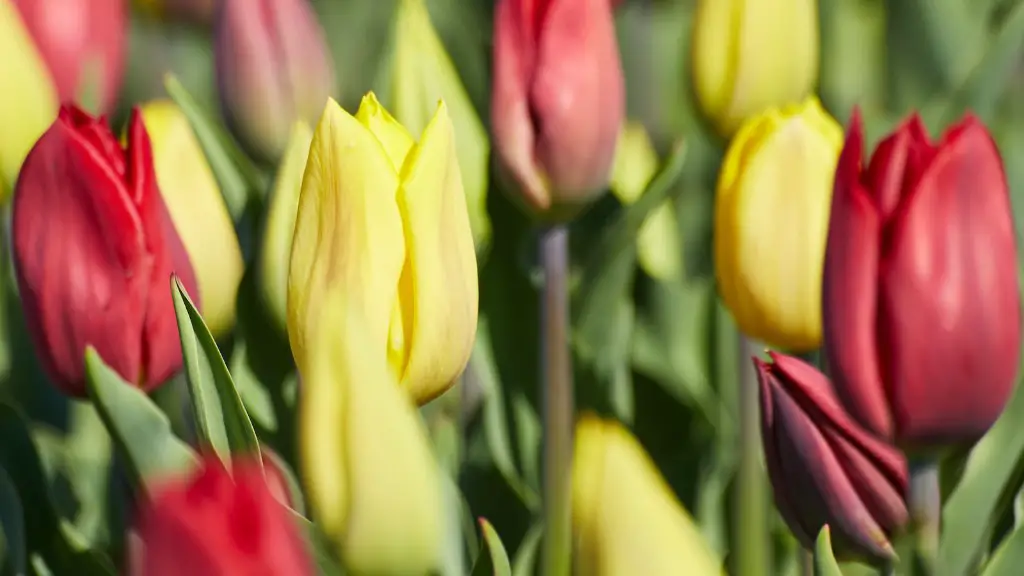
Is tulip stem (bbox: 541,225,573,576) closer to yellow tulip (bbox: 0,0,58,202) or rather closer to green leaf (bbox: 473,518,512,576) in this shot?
green leaf (bbox: 473,518,512,576)

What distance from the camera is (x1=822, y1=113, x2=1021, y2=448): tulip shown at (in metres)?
0.37

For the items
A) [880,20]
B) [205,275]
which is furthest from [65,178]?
[880,20]

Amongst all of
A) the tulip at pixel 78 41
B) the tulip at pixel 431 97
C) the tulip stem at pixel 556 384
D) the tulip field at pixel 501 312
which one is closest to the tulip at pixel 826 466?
the tulip field at pixel 501 312

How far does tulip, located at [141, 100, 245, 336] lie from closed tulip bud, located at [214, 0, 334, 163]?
0.06 metres

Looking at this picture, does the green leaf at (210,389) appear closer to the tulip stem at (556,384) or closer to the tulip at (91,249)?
the tulip at (91,249)

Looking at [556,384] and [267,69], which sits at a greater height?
[267,69]

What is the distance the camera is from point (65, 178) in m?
0.44

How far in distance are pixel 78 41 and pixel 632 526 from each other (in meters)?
0.43

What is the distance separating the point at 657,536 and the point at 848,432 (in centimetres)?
19

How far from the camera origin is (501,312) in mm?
679

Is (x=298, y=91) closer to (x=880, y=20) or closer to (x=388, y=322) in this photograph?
(x=388, y=322)

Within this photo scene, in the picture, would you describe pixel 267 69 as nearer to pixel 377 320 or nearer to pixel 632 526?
pixel 377 320

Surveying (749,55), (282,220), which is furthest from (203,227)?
(749,55)

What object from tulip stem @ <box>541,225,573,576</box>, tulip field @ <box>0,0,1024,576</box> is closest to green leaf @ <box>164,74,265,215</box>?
tulip field @ <box>0,0,1024,576</box>
